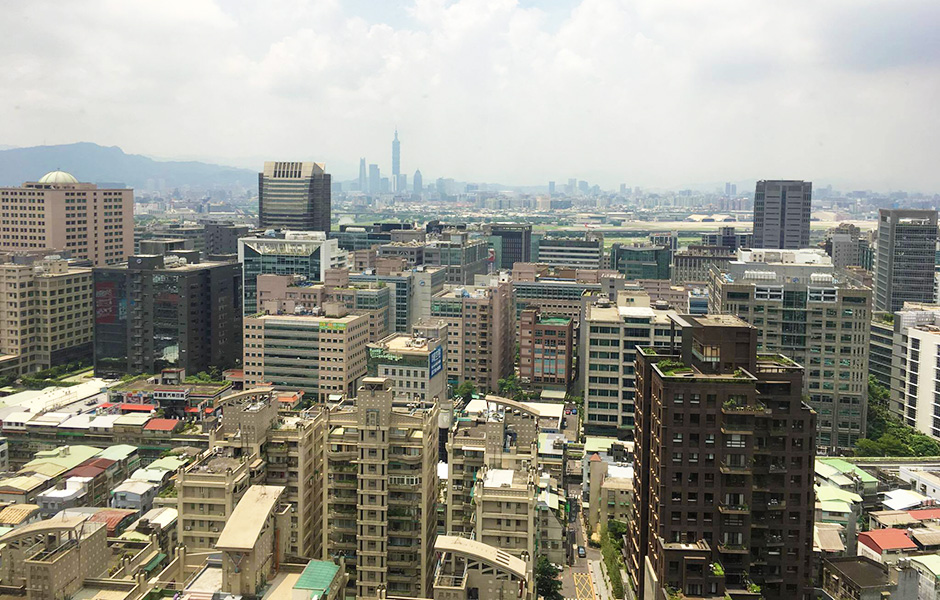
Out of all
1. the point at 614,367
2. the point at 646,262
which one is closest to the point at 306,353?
the point at 614,367

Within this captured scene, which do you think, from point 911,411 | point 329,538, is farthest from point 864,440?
point 329,538

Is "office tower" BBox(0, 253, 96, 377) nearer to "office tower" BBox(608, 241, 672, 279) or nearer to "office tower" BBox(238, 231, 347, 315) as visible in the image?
"office tower" BBox(238, 231, 347, 315)

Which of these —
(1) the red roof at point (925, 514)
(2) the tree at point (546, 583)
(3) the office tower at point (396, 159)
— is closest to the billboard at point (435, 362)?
(2) the tree at point (546, 583)

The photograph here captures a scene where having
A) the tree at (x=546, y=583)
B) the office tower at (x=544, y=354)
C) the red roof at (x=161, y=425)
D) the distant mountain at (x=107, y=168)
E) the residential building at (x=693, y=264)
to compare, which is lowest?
the tree at (x=546, y=583)

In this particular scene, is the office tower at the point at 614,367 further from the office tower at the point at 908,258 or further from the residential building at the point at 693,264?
the residential building at the point at 693,264

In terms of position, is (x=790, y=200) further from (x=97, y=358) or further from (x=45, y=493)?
(x=45, y=493)
